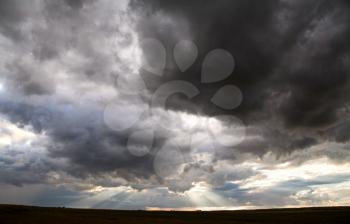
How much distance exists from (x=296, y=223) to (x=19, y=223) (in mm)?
92845

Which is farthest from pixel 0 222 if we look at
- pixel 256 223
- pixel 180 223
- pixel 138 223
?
pixel 256 223

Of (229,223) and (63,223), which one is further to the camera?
(229,223)

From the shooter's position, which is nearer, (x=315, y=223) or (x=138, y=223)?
(x=138, y=223)

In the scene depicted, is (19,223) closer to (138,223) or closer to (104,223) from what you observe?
(104,223)

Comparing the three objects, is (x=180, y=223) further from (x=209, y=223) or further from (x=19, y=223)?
(x=19, y=223)

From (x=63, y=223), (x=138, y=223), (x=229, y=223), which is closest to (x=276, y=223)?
(x=229, y=223)

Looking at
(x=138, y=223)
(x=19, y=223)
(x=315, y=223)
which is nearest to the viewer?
(x=19, y=223)

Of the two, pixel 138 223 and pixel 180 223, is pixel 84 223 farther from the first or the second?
pixel 180 223

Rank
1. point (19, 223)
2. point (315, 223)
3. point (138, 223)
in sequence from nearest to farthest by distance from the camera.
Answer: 1. point (19, 223)
2. point (138, 223)
3. point (315, 223)

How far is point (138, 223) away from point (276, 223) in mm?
50369

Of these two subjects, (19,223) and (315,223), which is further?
(315,223)

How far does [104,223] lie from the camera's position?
9938 cm

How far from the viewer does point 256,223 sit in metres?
113

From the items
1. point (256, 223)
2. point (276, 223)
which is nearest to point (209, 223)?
point (256, 223)
